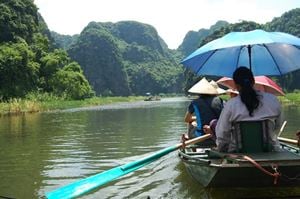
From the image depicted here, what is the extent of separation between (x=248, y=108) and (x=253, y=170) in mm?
662

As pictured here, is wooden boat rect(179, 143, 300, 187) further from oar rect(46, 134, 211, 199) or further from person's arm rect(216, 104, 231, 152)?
oar rect(46, 134, 211, 199)

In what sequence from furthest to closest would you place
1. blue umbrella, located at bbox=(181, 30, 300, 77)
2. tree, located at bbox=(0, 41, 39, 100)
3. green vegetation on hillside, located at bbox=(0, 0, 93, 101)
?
1. green vegetation on hillside, located at bbox=(0, 0, 93, 101)
2. tree, located at bbox=(0, 41, 39, 100)
3. blue umbrella, located at bbox=(181, 30, 300, 77)

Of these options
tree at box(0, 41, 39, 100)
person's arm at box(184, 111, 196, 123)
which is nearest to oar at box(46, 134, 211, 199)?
person's arm at box(184, 111, 196, 123)

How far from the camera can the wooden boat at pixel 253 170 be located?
14.5 ft

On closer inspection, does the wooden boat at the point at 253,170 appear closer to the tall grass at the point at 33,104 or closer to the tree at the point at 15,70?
the tall grass at the point at 33,104

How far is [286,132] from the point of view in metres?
13.2

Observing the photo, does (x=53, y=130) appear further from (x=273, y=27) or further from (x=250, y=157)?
(x=273, y=27)

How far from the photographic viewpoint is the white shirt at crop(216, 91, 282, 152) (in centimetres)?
472

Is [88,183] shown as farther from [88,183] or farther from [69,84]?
[69,84]

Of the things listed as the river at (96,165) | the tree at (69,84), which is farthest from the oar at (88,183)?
the tree at (69,84)

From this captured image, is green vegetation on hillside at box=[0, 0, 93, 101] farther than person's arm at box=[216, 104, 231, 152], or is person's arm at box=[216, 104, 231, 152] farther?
green vegetation on hillside at box=[0, 0, 93, 101]

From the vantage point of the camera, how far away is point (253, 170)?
452cm

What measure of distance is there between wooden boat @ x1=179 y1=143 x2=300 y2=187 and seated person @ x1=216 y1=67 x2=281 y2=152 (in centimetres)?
30

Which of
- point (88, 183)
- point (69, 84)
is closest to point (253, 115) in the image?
point (88, 183)
